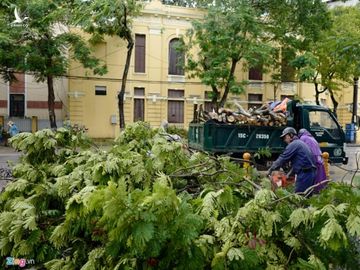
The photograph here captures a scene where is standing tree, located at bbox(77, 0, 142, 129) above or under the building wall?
above

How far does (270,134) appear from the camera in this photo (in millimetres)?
14148

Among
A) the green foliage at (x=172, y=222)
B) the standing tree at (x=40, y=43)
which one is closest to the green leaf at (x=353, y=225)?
the green foliage at (x=172, y=222)

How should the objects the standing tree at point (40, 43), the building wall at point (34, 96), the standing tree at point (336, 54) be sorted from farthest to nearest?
1. the building wall at point (34, 96)
2. the standing tree at point (40, 43)
3. the standing tree at point (336, 54)

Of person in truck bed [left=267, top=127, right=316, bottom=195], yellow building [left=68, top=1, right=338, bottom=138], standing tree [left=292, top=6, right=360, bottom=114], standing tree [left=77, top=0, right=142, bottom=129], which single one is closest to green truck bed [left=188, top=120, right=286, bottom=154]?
standing tree [left=292, top=6, right=360, bottom=114]

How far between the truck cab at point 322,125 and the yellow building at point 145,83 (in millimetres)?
18751

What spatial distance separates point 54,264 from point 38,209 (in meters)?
0.52

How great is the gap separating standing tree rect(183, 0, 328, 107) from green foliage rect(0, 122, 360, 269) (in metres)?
19.3

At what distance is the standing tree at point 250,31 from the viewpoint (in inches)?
888

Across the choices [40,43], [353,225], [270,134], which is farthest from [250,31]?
[353,225]

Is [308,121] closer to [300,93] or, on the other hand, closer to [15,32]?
[15,32]

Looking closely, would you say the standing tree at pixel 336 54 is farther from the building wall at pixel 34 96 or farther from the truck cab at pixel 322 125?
the building wall at pixel 34 96

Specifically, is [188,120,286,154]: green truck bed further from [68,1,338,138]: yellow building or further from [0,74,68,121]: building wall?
[0,74,68,121]: building wall

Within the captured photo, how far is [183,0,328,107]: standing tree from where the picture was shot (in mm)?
22547

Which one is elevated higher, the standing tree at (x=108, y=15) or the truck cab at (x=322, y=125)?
the standing tree at (x=108, y=15)
